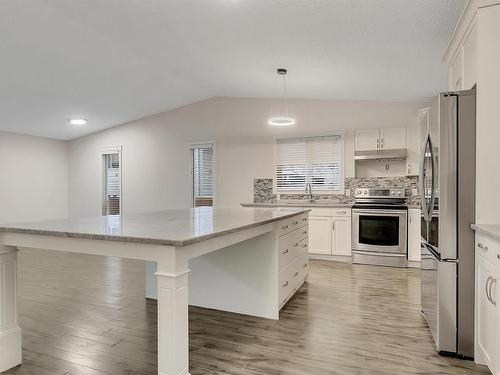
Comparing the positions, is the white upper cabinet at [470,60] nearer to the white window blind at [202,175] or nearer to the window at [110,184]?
the white window blind at [202,175]

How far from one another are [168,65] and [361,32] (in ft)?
9.04

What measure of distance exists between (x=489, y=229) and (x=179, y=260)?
174cm

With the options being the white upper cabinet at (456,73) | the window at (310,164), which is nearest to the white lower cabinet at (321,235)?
the window at (310,164)

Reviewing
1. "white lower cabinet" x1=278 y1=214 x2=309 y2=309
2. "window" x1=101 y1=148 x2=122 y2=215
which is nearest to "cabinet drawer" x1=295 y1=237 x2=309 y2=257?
"white lower cabinet" x1=278 y1=214 x2=309 y2=309

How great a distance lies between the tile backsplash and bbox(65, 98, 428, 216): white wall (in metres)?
0.16

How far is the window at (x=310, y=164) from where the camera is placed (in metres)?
5.76

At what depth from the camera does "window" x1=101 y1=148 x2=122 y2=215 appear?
304 inches

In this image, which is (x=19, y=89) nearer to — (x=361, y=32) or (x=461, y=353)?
(x=361, y=32)

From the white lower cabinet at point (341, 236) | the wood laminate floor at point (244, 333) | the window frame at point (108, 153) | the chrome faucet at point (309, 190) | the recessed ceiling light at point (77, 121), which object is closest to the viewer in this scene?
the wood laminate floor at point (244, 333)

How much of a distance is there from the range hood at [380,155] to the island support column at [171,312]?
4.40 metres

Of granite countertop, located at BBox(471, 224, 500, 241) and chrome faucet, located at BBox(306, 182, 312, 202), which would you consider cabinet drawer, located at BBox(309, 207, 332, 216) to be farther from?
granite countertop, located at BBox(471, 224, 500, 241)

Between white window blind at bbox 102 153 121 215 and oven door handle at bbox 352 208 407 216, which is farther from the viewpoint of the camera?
white window blind at bbox 102 153 121 215

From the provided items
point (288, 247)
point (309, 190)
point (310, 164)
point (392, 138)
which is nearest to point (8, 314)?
point (288, 247)

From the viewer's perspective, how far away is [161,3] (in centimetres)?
296
